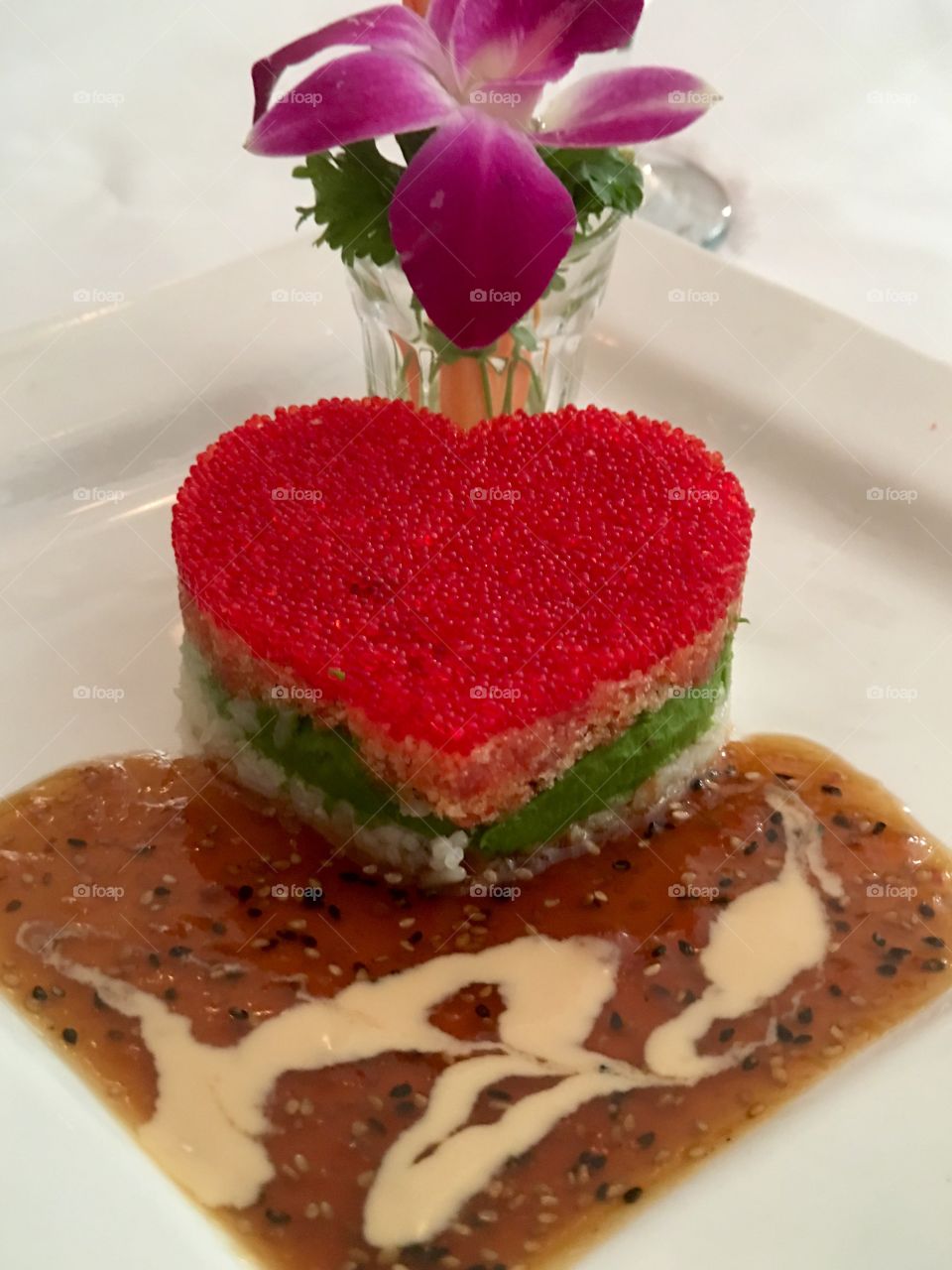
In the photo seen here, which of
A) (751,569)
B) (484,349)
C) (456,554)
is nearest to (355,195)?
(484,349)

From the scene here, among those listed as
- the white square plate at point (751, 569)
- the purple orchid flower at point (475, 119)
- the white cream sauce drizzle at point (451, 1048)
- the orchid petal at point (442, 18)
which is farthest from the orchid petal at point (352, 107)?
the white cream sauce drizzle at point (451, 1048)

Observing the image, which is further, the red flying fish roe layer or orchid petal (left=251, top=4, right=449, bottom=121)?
orchid petal (left=251, top=4, right=449, bottom=121)

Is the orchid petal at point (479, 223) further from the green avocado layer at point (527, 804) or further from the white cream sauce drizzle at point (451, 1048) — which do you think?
the white cream sauce drizzle at point (451, 1048)

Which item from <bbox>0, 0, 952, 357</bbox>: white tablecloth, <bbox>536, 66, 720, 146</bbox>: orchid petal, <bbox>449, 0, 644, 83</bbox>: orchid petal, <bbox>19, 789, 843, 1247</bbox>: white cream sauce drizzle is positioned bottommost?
<bbox>19, 789, 843, 1247</bbox>: white cream sauce drizzle

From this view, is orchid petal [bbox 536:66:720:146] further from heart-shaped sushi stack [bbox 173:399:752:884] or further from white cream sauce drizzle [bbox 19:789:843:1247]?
white cream sauce drizzle [bbox 19:789:843:1247]

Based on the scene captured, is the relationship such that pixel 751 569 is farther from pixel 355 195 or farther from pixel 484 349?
pixel 355 195

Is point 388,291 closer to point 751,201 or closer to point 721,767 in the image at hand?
point 721,767

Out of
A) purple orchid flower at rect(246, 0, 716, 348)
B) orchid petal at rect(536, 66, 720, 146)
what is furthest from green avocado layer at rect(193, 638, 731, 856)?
orchid petal at rect(536, 66, 720, 146)
